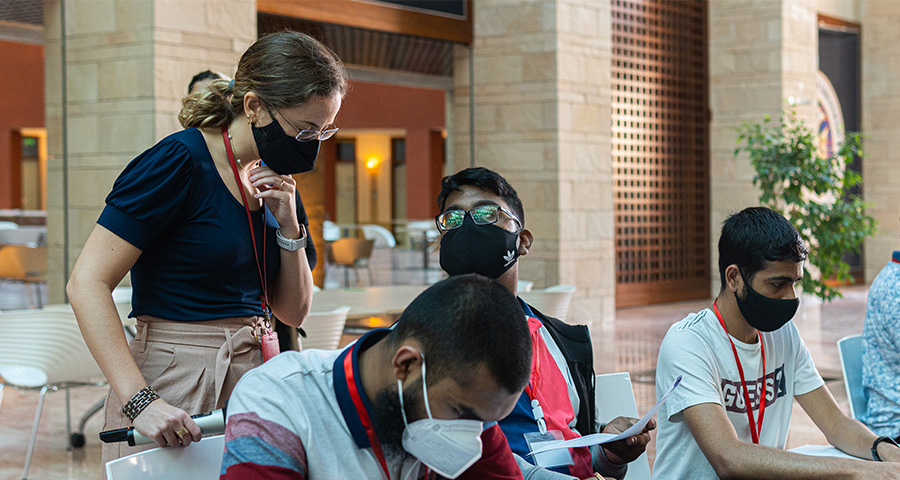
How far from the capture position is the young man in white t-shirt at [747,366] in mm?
2160

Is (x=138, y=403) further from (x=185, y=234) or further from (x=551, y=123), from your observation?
(x=551, y=123)

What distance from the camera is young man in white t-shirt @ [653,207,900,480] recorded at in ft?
7.09

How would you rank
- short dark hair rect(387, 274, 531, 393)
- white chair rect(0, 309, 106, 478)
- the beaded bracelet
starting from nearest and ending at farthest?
1. short dark hair rect(387, 274, 531, 393)
2. the beaded bracelet
3. white chair rect(0, 309, 106, 478)

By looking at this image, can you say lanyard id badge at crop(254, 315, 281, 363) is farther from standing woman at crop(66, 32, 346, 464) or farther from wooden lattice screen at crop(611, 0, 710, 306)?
wooden lattice screen at crop(611, 0, 710, 306)

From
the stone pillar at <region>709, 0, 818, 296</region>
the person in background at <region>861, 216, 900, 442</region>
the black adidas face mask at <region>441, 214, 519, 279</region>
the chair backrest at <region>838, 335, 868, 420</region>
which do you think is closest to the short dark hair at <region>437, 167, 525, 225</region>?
the black adidas face mask at <region>441, 214, 519, 279</region>

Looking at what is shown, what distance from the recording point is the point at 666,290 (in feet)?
36.9

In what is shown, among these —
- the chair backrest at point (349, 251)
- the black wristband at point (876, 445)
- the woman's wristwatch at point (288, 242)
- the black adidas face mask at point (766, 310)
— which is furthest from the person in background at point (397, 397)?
the chair backrest at point (349, 251)

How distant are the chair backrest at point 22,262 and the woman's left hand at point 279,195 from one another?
9131mm

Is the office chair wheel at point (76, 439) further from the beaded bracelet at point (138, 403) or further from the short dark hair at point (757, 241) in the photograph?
the short dark hair at point (757, 241)

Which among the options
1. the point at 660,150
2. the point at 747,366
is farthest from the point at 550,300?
the point at 660,150

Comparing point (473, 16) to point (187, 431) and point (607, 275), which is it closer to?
point (607, 275)

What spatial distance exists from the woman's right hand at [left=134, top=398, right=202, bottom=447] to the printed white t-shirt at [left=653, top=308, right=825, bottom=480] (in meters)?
1.11

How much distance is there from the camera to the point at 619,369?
677cm

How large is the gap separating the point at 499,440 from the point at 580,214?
7.73 metres
